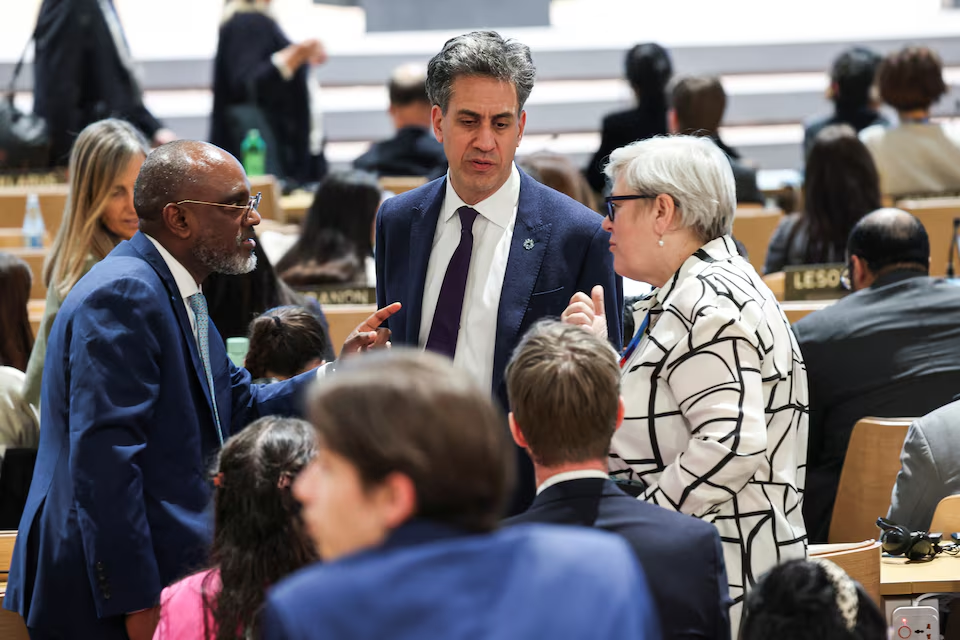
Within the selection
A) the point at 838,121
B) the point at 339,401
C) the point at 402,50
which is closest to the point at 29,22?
the point at 402,50

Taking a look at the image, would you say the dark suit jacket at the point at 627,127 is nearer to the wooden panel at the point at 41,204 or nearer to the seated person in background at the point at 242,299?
the wooden panel at the point at 41,204

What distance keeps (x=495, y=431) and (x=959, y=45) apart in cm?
986

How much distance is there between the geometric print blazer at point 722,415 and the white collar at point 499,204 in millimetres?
415

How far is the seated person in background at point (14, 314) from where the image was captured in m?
3.80

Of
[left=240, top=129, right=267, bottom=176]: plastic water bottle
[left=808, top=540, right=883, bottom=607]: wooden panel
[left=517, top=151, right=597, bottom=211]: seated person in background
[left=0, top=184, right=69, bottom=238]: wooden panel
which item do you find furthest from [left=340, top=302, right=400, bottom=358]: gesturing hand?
[left=240, top=129, right=267, bottom=176]: plastic water bottle

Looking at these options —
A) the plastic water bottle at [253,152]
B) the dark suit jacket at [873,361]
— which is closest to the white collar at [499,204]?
the dark suit jacket at [873,361]

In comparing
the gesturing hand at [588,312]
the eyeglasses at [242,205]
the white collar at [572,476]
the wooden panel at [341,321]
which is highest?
the eyeglasses at [242,205]

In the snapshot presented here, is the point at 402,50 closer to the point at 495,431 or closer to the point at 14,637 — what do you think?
the point at 14,637

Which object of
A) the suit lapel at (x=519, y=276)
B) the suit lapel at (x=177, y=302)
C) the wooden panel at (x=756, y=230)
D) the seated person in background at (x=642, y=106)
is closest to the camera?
the suit lapel at (x=177, y=302)

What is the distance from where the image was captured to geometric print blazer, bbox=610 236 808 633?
2.38m

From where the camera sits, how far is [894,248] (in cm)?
397

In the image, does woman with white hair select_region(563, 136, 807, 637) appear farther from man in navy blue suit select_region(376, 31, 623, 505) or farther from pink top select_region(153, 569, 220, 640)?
pink top select_region(153, 569, 220, 640)

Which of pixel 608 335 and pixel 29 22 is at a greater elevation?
pixel 29 22

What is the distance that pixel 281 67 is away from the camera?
7.52 meters
